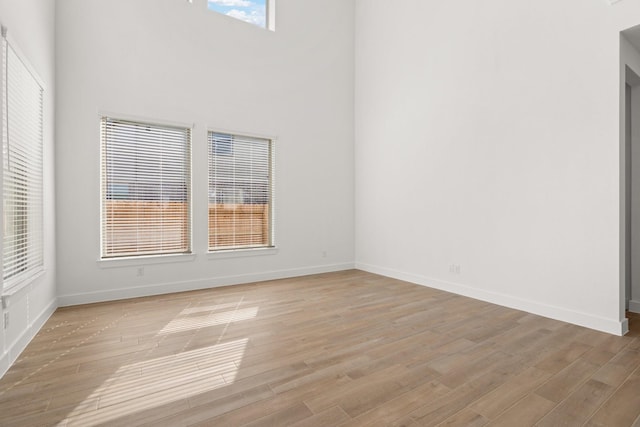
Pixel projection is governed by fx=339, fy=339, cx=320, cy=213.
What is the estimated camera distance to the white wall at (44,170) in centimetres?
265

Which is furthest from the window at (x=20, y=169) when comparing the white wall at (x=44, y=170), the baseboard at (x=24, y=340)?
the baseboard at (x=24, y=340)

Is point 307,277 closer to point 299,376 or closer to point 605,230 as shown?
point 299,376

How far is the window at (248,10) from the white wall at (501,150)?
6.09 ft

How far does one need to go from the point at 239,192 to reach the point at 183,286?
1.65 meters

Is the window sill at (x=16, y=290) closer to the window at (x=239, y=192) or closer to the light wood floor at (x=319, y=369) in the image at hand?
the light wood floor at (x=319, y=369)

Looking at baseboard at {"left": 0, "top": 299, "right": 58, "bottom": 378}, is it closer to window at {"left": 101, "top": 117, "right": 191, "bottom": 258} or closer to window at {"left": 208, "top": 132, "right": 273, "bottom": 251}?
window at {"left": 101, "top": 117, "right": 191, "bottom": 258}

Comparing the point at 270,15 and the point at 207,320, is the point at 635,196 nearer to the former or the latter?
the point at 207,320

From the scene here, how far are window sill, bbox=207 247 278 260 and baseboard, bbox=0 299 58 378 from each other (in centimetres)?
198

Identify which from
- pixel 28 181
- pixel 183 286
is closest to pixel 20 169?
pixel 28 181

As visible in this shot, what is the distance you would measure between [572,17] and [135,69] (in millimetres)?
5192

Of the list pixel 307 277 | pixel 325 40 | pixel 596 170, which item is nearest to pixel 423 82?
pixel 325 40

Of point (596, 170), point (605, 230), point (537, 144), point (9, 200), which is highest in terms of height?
point (537, 144)

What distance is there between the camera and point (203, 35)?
16.5 feet

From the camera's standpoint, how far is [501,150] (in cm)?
420
